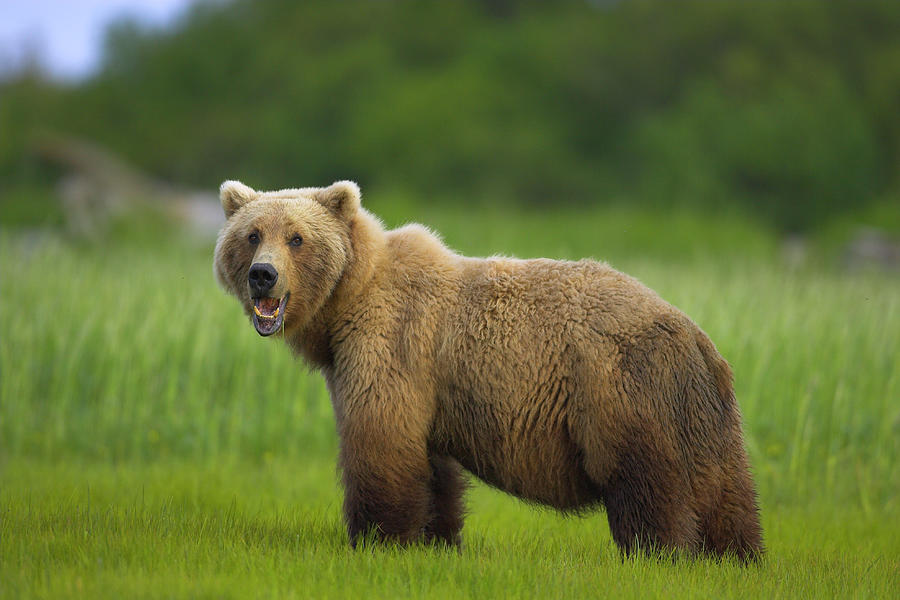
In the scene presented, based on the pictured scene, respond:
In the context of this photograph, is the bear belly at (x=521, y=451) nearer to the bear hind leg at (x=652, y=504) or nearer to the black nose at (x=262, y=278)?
the bear hind leg at (x=652, y=504)

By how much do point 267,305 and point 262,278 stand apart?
0.68 feet

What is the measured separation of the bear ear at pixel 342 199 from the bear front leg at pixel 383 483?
3.85ft

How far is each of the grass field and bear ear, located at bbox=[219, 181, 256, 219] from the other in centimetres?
178

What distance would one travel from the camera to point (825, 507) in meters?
7.34

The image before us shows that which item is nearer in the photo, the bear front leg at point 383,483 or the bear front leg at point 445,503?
the bear front leg at point 383,483

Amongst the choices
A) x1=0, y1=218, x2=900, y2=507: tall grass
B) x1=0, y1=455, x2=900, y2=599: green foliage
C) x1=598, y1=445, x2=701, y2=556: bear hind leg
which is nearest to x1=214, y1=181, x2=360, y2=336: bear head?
x1=0, y1=455, x2=900, y2=599: green foliage

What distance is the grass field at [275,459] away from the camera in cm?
473

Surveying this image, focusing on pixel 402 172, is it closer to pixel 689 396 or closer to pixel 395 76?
pixel 395 76

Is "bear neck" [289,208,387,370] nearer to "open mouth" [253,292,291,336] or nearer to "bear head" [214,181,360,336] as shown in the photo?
"bear head" [214,181,360,336]

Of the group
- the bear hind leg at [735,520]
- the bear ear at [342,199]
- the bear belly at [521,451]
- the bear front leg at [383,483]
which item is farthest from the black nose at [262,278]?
the bear hind leg at [735,520]

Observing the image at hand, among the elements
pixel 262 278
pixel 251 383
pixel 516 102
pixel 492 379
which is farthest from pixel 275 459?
pixel 516 102

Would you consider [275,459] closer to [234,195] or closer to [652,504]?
[234,195]

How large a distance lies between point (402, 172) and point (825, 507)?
90.2 ft

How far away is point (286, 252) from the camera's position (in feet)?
17.3
